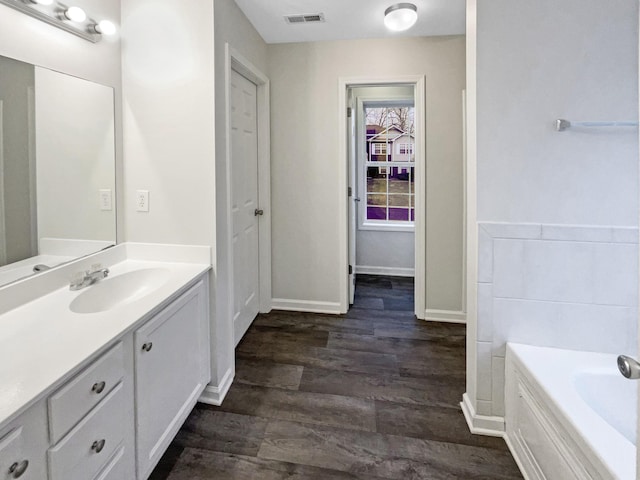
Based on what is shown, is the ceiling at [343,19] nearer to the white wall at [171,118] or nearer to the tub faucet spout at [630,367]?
the white wall at [171,118]

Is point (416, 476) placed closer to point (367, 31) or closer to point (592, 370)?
point (592, 370)

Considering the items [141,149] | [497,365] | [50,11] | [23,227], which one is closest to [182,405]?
[23,227]

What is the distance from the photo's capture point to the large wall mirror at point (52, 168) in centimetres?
144

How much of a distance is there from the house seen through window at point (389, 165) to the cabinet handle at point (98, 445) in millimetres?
4136

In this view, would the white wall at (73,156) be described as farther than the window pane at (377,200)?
No

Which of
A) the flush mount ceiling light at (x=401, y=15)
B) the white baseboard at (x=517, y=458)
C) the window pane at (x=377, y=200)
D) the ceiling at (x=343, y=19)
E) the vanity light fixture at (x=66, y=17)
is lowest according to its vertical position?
the white baseboard at (x=517, y=458)

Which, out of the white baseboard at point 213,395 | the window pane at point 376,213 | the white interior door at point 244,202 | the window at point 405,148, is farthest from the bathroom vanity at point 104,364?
the window at point 405,148

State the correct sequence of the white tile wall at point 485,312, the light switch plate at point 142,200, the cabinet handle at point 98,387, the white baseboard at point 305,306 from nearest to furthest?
the cabinet handle at point 98,387, the white tile wall at point 485,312, the light switch plate at point 142,200, the white baseboard at point 305,306

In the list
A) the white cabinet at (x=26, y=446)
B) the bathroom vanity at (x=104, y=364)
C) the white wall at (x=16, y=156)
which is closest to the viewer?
the white cabinet at (x=26, y=446)

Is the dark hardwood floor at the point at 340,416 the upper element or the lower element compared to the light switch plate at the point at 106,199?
lower

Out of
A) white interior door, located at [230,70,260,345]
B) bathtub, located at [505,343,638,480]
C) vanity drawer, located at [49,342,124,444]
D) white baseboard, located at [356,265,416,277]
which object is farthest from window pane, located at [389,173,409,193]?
vanity drawer, located at [49,342,124,444]

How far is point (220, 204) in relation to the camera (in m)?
2.09

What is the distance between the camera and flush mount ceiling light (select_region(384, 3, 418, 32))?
245 centimetres

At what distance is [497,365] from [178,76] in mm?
2189
